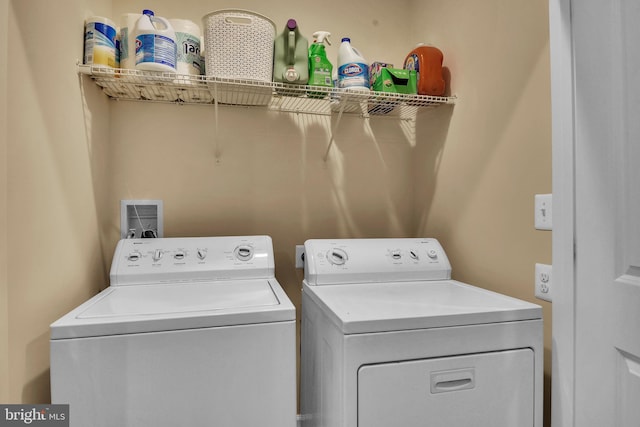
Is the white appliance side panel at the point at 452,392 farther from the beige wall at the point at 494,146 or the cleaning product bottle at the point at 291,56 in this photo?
the cleaning product bottle at the point at 291,56

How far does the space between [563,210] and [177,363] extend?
1.29 m

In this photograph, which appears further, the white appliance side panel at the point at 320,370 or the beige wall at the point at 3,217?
the white appliance side panel at the point at 320,370

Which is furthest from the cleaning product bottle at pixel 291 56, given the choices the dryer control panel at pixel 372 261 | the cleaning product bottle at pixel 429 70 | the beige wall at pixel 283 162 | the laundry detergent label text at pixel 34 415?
the laundry detergent label text at pixel 34 415

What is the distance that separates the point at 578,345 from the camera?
1154 mm

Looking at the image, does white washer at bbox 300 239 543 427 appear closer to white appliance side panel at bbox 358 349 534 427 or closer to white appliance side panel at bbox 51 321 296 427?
white appliance side panel at bbox 358 349 534 427

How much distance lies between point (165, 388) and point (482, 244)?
53.1 inches

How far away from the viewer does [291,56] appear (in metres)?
1.61

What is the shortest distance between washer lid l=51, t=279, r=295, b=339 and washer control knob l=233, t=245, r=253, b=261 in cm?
24

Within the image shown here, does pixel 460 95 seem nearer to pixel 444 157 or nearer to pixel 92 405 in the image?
pixel 444 157

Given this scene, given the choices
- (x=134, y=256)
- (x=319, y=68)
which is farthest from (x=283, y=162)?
(x=134, y=256)

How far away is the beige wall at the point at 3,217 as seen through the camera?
94cm

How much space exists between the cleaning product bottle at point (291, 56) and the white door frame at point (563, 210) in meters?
0.94

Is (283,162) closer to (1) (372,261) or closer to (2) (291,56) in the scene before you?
(2) (291,56)

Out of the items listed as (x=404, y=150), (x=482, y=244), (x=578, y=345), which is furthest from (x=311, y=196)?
(x=578, y=345)
